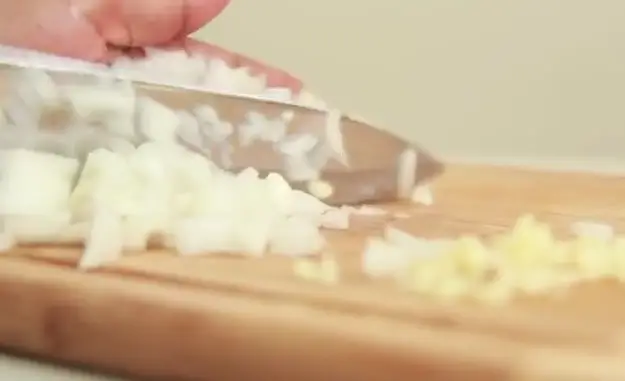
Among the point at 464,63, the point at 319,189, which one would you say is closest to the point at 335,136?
the point at 319,189

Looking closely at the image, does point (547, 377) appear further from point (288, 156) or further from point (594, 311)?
point (288, 156)

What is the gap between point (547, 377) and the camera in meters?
0.43

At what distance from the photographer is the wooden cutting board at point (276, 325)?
45cm

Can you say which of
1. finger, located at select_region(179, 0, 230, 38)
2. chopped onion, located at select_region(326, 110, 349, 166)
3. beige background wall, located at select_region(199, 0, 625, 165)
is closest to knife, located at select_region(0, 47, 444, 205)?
chopped onion, located at select_region(326, 110, 349, 166)

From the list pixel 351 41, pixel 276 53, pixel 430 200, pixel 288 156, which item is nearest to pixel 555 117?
pixel 351 41

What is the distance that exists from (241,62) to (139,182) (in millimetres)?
269

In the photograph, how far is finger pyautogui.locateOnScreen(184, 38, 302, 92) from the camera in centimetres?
90

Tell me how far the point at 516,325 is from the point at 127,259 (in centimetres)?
23

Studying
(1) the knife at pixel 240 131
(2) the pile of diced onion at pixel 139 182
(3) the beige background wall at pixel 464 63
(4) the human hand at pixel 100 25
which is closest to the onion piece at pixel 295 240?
(2) the pile of diced onion at pixel 139 182

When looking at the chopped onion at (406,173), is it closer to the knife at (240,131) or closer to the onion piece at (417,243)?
the knife at (240,131)

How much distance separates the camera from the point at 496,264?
0.56 metres

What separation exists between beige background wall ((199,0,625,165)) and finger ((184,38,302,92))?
65cm

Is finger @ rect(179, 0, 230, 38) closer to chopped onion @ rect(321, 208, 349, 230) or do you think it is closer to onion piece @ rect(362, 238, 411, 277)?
chopped onion @ rect(321, 208, 349, 230)

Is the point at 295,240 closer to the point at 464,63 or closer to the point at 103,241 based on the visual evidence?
the point at 103,241
